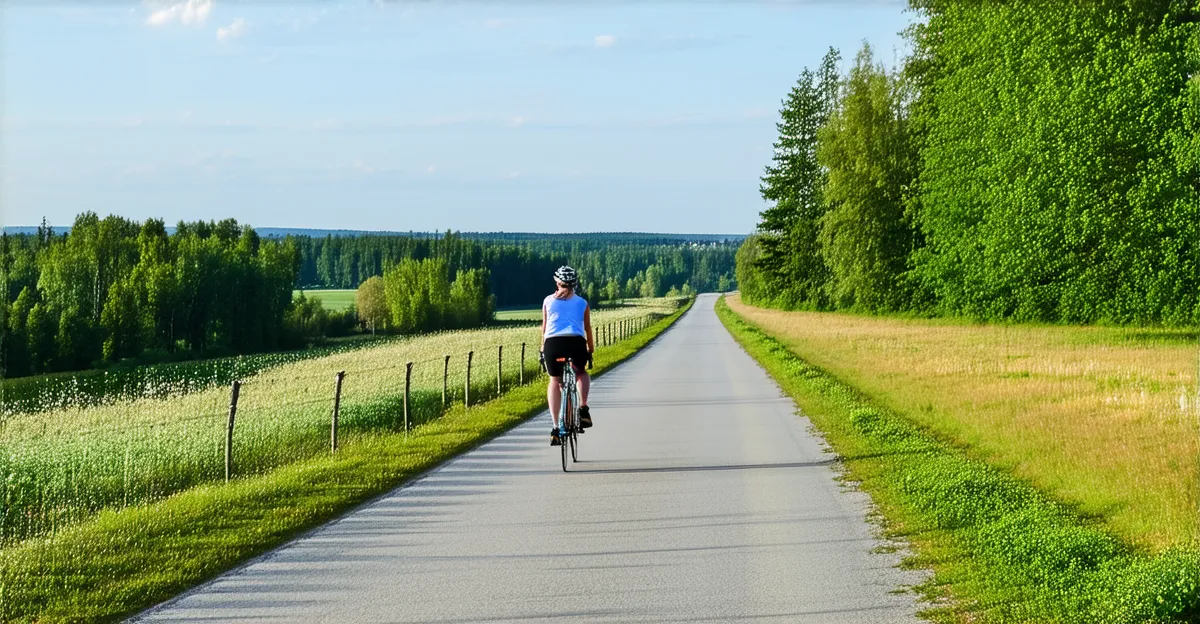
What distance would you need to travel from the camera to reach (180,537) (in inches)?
317

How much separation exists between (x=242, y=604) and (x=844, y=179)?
55.5 metres

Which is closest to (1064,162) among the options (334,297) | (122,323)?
(122,323)

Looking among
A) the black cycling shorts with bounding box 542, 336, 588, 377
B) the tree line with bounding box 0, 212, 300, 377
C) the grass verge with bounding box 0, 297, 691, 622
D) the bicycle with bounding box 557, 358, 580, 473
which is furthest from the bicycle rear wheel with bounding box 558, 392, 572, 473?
the tree line with bounding box 0, 212, 300, 377

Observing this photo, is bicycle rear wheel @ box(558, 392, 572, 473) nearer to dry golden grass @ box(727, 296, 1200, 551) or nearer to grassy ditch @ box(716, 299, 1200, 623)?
grassy ditch @ box(716, 299, 1200, 623)

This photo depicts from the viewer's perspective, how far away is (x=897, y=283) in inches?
2303

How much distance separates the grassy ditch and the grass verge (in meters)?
4.59

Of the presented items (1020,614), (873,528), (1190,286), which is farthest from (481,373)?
(1190,286)

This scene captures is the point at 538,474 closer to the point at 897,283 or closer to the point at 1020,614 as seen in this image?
the point at 1020,614

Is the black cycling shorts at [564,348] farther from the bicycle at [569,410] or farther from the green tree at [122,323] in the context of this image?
the green tree at [122,323]

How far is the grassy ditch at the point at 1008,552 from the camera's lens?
5824mm

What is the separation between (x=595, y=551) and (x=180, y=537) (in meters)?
3.12

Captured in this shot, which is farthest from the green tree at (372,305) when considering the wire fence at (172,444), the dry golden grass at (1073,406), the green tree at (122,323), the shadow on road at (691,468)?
the shadow on road at (691,468)

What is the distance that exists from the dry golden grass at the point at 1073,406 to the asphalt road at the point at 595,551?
2181 millimetres

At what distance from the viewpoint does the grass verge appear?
6.40 metres
